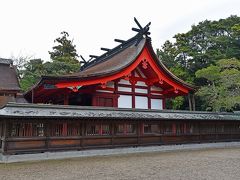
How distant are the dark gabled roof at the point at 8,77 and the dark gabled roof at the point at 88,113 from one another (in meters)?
11.4

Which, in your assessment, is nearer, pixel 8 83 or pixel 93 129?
pixel 93 129

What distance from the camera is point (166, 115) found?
50.8ft

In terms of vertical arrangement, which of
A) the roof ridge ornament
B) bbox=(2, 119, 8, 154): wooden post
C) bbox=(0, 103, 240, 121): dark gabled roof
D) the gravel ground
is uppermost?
the roof ridge ornament

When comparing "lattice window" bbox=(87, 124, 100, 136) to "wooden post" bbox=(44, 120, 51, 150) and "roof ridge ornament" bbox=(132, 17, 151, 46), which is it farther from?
"roof ridge ornament" bbox=(132, 17, 151, 46)

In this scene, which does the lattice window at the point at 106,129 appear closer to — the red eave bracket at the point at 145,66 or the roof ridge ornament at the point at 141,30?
the red eave bracket at the point at 145,66

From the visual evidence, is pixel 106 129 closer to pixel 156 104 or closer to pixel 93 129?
pixel 93 129

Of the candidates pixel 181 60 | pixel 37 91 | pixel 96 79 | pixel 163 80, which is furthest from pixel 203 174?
pixel 181 60

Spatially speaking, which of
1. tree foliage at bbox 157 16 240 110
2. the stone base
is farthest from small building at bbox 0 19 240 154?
tree foliage at bbox 157 16 240 110

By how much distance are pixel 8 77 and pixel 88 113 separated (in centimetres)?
1469

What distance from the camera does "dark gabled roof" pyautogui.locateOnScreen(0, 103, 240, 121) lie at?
36.6ft

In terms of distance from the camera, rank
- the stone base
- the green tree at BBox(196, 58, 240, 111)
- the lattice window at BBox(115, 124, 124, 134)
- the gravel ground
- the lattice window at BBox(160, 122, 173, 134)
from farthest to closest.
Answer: the green tree at BBox(196, 58, 240, 111) < the lattice window at BBox(160, 122, 173, 134) < the lattice window at BBox(115, 124, 124, 134) < the stone base < the gravel ground

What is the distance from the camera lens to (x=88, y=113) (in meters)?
12.9

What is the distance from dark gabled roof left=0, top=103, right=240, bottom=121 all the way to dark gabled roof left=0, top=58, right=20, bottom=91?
11.4 metres

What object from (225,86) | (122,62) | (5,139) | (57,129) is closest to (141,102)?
(122,62)
